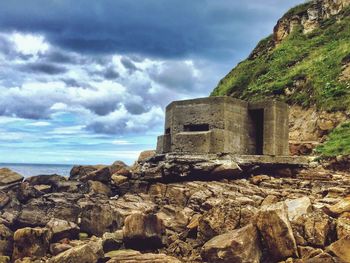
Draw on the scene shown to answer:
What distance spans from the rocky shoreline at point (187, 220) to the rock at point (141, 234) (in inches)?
1.2

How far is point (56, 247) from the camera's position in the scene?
49.7 feet

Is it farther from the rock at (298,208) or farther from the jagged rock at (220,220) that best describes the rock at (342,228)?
the jagged rock at (220,220)

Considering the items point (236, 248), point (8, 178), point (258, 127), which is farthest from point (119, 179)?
point (236, 248)

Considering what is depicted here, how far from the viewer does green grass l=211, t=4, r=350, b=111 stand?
101 ft

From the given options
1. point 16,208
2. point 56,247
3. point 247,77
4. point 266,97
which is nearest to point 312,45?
point 247,77

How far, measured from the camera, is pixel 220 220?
13.8 m

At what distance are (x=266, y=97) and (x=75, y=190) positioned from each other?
52.4 ft

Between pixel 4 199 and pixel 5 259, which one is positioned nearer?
pixel 5 259

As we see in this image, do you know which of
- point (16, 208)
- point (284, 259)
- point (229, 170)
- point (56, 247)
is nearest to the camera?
point (284, 259)

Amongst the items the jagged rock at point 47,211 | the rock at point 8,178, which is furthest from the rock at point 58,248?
the rock at point 8,178

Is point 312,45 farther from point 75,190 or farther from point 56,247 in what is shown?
point 56,247

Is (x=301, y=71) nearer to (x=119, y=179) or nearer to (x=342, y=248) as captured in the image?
(x=119, y=179)

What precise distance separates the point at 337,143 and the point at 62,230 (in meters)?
14.1

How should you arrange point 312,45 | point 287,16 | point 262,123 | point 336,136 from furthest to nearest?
1. point 287,16
2. point 312,45
3. point 336,136
4. point 262,123
